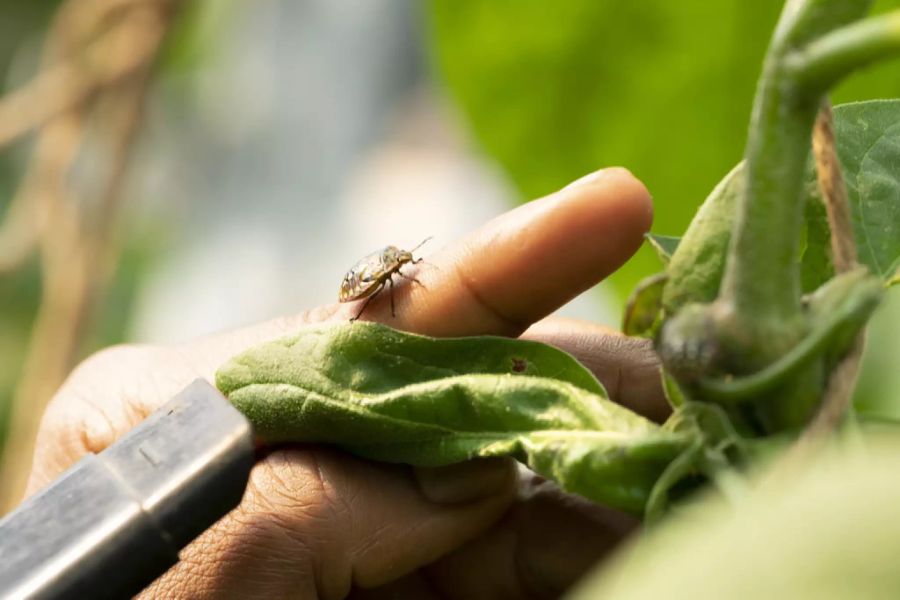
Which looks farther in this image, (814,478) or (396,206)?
(396,206)

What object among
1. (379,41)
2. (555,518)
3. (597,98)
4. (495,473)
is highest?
(379,41)

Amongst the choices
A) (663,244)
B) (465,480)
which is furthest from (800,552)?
(465,480)

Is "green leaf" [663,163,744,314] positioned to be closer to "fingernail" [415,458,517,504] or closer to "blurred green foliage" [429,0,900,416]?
"fingernail" [415,458,517,504]

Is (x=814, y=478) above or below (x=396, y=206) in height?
above

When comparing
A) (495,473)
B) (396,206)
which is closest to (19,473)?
(495,473)

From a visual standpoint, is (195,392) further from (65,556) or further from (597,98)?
(597,98)

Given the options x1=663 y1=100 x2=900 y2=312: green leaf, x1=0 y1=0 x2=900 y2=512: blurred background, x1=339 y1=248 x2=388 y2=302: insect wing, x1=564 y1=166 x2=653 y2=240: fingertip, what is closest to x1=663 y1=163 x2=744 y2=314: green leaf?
x1=663 y1=100 x2=900 y2=312: green leaf

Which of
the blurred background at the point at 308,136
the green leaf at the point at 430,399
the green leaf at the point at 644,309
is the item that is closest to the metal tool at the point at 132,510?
the green leaf at the point at 430,399
